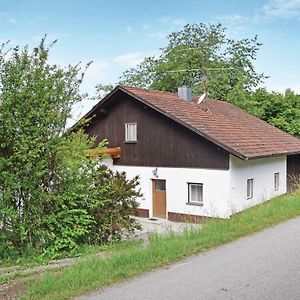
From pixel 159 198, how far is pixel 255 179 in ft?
14.8

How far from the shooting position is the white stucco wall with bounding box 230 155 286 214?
1797cm

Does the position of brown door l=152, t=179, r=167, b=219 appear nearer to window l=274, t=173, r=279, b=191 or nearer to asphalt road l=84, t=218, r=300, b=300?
window l=274, t=173, r=279, b=191

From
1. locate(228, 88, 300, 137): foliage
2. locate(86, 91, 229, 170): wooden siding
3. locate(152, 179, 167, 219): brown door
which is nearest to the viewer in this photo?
locate(86, 91, 229, 170): wooden siding

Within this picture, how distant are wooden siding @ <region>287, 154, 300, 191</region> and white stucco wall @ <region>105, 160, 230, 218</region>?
7103 millimetres

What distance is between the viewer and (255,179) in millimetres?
19797

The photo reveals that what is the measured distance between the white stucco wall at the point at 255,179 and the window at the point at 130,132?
5.28m

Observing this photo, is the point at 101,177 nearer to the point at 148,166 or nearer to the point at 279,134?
the point at 148,166

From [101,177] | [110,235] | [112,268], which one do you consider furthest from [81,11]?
[112,268]

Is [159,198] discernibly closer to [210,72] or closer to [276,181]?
[276,181]


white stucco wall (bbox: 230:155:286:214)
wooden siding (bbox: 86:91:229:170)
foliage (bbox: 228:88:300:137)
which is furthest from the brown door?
foliage (bbox: 228:88:300:137)

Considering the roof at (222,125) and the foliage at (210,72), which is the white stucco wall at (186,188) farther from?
the foliage at (210,72)

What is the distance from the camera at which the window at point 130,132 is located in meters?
20.9

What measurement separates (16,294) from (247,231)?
226 inches

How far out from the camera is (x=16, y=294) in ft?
18.6
